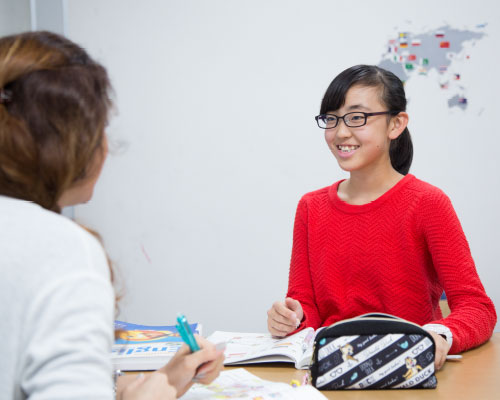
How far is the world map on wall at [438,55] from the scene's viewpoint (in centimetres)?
236

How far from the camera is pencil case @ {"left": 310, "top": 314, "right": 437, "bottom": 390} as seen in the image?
2.98ft

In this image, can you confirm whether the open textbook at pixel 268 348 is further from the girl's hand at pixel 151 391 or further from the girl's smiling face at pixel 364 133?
the girl's smiling face at pixel 364 133

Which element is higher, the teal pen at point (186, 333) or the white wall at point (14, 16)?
the white wall at point (14, 16)

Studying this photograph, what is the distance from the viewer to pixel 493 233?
237 centimetres

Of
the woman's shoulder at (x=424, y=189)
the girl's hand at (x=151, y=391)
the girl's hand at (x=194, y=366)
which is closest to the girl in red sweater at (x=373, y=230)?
the woman's shoulder at (x=424, y=189)

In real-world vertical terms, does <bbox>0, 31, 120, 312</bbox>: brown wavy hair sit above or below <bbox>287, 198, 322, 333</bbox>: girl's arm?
above

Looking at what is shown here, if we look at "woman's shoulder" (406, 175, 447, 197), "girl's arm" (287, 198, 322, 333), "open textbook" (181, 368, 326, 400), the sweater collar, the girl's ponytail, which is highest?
the girl's ponytail

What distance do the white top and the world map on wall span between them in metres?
2.08

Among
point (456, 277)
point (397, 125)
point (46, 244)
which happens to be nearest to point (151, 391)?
point (46, 244)

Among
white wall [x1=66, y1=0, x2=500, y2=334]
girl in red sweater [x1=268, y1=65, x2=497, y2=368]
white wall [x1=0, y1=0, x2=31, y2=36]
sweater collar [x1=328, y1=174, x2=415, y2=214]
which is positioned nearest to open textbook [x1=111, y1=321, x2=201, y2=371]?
girl in red sweater [x1=268, y1=65, x2=497, y2=368]

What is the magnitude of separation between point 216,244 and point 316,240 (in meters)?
0.96

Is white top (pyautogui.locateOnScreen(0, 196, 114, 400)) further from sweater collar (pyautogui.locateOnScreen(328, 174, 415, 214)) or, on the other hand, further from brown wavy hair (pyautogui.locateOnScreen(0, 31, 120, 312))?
sweater collar (pyautogui.locateOnScreen(328, 174, 415, 214))

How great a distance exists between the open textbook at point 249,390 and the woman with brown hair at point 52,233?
21cm

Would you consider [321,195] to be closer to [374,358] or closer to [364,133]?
[364,133]
